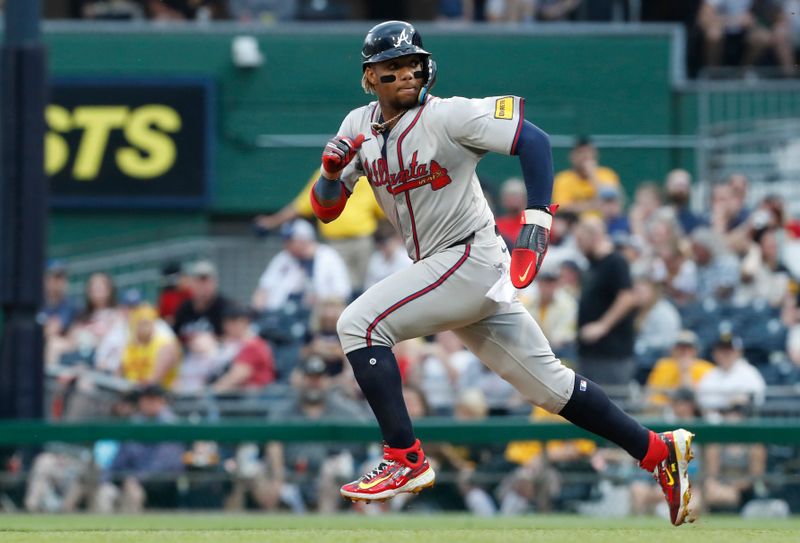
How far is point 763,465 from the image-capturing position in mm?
10242

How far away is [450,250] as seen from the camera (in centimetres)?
625

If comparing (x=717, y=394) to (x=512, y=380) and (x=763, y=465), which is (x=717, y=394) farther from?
(x=512, y=380)

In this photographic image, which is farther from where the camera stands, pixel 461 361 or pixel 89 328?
pixel 89 328

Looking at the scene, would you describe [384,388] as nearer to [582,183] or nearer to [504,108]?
[504,108]

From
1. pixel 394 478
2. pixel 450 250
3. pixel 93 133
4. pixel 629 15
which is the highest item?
pixel 629 15

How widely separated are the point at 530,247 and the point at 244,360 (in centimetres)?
601

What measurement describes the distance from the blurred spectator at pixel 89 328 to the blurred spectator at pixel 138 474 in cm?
199

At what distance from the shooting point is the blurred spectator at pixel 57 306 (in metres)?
13.4

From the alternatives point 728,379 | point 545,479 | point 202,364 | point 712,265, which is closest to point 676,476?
point 545,479

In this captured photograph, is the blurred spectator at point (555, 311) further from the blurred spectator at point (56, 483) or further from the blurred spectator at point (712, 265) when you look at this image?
the blurred spectator at point (56, 483)

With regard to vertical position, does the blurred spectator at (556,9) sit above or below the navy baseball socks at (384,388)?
above

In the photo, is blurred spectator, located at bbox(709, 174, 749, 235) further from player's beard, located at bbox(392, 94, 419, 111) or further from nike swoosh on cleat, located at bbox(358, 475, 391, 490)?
nike swoosh on cleat, located at bbox(358, 475, 391, 490)

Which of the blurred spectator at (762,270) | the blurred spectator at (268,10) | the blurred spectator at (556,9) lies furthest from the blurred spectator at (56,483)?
the blurred spectator at (556,9)

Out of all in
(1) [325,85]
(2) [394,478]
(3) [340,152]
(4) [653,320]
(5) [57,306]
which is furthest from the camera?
(1) [325,85]
